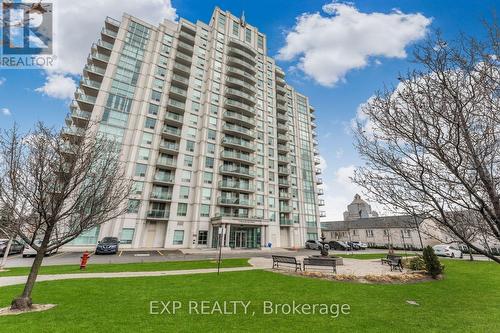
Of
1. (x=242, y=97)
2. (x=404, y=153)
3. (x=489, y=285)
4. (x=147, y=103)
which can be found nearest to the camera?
(x=404, y=153)

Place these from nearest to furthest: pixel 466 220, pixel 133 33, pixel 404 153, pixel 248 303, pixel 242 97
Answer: pixel 404 153
pixel 466 220
pixel 248 303
pixel 133 33
pixel 242 97

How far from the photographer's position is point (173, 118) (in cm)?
3647

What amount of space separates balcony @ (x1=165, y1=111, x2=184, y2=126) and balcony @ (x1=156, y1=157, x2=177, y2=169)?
6094 millimetres

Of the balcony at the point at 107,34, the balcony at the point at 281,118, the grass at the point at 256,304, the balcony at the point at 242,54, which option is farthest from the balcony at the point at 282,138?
the grass at the point at 256,304

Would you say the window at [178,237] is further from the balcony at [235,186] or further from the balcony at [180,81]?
the balcony at [180,81]

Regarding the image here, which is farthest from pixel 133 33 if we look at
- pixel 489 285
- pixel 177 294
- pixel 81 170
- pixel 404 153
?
pixel 489 285

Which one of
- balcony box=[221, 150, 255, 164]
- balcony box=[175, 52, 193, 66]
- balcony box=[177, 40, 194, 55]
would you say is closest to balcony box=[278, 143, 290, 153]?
balcony box=[221, 150, 255, 164]

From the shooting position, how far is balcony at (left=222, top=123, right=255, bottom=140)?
39781mm

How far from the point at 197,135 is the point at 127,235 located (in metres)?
18.0

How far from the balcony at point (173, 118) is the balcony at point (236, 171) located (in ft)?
32.5

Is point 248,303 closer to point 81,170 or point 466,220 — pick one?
point 466,220

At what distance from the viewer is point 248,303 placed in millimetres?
7711

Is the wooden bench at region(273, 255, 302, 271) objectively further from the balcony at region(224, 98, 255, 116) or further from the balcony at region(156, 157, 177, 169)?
the balcony at region(224, 98, 255, 116)

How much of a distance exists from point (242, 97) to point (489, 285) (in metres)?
39.6
